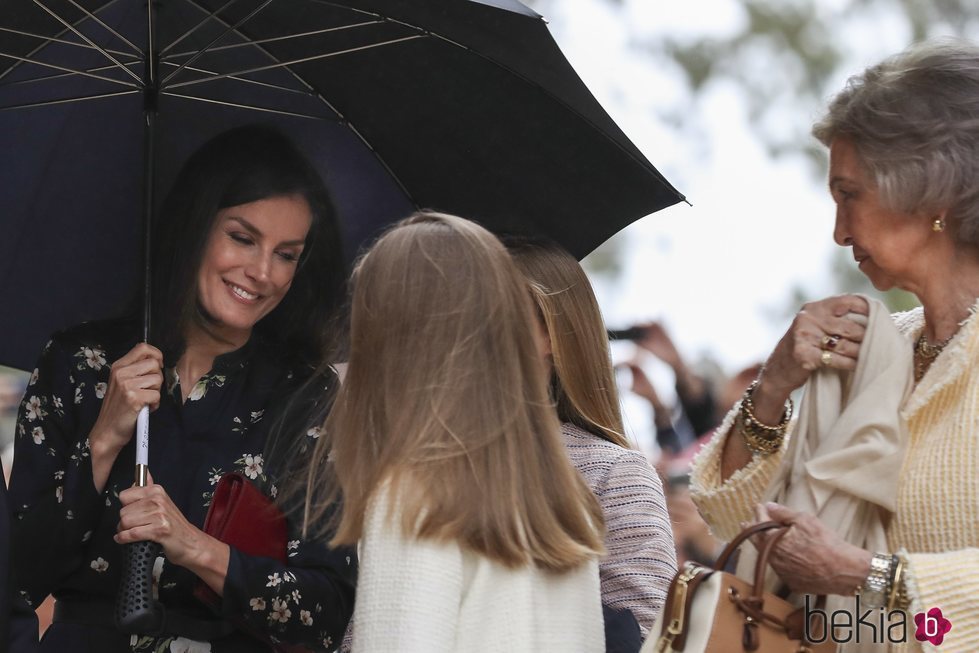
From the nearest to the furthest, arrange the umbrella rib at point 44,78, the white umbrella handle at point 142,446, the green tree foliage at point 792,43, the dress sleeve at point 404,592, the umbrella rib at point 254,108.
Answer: the dress sleeve at point 404,592 → the white umbrella handle at point 142,446 → the umbrella rib at point 44,78 → the umbrella rib at point 254,108 → the green tree foliage at point 792,43

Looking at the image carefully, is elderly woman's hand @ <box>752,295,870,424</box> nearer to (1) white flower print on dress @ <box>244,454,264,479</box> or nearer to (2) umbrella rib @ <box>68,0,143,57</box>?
(1) white flower print on dress @ <box>244,454,264,479</box>

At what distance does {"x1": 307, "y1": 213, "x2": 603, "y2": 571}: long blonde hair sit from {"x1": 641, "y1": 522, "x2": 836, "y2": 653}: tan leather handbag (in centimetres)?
21

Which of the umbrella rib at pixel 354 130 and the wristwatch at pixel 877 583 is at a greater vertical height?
the umbrella rib at pixel 354 130

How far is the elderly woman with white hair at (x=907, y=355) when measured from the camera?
2.67 meters

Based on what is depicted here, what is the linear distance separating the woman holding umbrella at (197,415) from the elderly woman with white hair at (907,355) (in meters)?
0.98

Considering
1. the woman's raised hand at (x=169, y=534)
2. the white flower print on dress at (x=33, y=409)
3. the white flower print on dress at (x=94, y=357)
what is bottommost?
the woman's raised hand at (x=169, y=534)

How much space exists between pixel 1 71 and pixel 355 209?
0.93 metres

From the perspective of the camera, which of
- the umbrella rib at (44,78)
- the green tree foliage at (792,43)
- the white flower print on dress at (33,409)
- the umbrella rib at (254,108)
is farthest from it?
the green tree foliage at (792,43)

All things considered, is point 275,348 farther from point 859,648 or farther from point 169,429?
point 859,648

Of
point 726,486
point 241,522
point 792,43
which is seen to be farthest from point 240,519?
point 792,43

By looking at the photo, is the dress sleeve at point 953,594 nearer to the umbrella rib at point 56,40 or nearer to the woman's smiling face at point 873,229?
the woman's smiling face at point 873,229

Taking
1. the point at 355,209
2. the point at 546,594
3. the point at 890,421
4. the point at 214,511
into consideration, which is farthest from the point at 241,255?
the point at 890,421

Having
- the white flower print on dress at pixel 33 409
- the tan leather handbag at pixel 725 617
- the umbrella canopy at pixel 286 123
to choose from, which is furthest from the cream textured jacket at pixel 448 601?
the umbrella canopy at pixel 286 123

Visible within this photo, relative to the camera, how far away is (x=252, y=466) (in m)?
3.49
